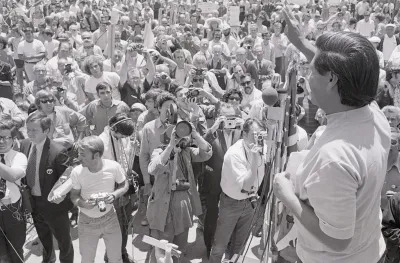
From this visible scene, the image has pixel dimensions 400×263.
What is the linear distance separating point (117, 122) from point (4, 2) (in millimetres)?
13305

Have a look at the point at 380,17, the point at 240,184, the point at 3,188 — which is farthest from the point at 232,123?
the point at 380,17

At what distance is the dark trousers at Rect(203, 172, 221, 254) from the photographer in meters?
5.01

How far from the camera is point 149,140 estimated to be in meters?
4.86

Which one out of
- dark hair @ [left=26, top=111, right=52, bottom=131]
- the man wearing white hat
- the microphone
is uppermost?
the microphone

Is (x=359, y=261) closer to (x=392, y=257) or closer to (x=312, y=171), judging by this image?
(x=312, y=171)

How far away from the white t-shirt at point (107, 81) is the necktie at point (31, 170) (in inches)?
98.7

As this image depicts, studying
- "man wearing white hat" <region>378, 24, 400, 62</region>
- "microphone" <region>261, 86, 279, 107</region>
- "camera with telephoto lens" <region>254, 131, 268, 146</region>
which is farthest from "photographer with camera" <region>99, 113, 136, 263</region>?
"man wearing white hat" <region>378, 24, 400, 62</region>

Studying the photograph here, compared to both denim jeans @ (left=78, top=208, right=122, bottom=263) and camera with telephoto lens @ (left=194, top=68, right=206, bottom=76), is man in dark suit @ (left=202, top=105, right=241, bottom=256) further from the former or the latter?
camera with telephoto lens @ (left=194, top=68, right=206, bottom=76)

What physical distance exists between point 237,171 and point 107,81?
130 inches

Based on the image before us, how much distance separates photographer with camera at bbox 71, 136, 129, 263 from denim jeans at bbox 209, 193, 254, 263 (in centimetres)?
94

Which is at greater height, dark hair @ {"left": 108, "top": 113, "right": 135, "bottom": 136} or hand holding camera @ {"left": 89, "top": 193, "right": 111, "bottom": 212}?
dark hair @ {"left": 108, "top": 113, "right": 135, "bottom": 136}

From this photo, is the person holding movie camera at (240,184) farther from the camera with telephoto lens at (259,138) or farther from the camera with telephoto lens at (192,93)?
the camera with telephoto lens at (192,93)

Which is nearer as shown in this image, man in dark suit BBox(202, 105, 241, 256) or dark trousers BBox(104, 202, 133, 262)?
dark trousers BBox(104, 202, 133, 262)

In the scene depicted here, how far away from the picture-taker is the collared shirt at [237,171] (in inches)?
175
